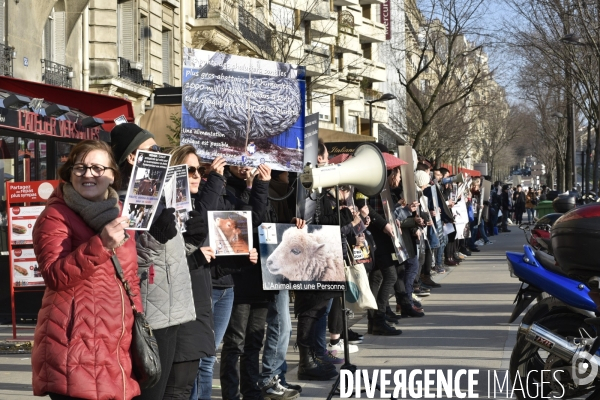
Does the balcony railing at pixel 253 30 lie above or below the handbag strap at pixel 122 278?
above

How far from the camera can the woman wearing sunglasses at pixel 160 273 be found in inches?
196

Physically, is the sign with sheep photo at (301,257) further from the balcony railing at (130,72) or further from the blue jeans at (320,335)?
the balcony railing at (130,72)

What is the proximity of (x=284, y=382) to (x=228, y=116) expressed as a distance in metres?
2.25

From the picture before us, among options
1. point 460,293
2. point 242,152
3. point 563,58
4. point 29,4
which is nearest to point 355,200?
point 242,152

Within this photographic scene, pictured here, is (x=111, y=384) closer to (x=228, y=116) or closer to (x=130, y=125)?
(x=130, y=125)

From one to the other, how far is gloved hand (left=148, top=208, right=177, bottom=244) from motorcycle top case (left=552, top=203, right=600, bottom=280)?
2373 mm

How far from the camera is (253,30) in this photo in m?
34.9

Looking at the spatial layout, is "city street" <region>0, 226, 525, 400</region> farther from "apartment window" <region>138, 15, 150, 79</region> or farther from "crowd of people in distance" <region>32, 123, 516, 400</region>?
"apartment window" <region>138, 15, 150, 79</region>

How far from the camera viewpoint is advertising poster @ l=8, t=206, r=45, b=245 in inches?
455

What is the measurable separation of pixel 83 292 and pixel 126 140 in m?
1.00

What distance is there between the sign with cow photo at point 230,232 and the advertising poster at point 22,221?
528cm

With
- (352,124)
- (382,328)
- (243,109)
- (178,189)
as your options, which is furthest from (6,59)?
(352,124)

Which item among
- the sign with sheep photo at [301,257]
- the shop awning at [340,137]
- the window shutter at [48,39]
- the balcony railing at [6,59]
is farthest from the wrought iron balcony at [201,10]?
the sign with sheep photo at [301,257]

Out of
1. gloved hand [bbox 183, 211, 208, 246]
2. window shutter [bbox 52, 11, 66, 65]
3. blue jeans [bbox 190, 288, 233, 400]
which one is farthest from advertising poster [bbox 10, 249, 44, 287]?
window shutter [bbox 52, 11, 66, 65]
